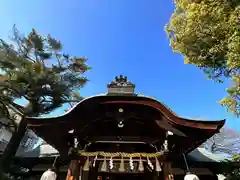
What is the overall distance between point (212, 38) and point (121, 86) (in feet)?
12.7

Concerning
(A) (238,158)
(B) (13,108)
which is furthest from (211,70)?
(B) (13,108)

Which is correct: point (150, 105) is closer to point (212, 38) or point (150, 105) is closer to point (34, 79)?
point (212, 38)

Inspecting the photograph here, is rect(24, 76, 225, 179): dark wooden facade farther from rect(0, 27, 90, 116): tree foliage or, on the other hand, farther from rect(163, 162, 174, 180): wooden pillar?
rect(0, 27, 90, 116): tree foliage

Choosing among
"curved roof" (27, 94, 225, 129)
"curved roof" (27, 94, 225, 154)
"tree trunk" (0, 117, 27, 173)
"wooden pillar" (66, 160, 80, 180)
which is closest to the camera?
"curved roof" (27, 94, 225, 129)

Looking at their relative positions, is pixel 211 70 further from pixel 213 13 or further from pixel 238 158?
pixel 238 158

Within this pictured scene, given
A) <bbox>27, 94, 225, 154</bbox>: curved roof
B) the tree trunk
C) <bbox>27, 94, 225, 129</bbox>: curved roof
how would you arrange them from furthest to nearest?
the tree trunk < <bbox>27, 94, 225, 154</bbox>: curved roof < <bbox>27, 94, 225, 129</bbox>: curved roof

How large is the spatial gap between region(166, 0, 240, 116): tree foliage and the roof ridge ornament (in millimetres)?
3046

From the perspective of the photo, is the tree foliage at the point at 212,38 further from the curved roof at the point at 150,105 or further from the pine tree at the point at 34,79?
the pine tree at the point at 34,79

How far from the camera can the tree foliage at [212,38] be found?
6441mm

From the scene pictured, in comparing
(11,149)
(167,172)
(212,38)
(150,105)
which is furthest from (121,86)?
(11,149)

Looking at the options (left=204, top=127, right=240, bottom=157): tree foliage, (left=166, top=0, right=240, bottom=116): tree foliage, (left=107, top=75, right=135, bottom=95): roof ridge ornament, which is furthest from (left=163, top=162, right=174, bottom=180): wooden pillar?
(left=204, top=127, right=240, bottom=157): tree foliage

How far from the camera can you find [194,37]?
7941 mm

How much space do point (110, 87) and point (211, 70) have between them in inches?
178

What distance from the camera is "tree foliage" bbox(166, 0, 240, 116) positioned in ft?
21.1
